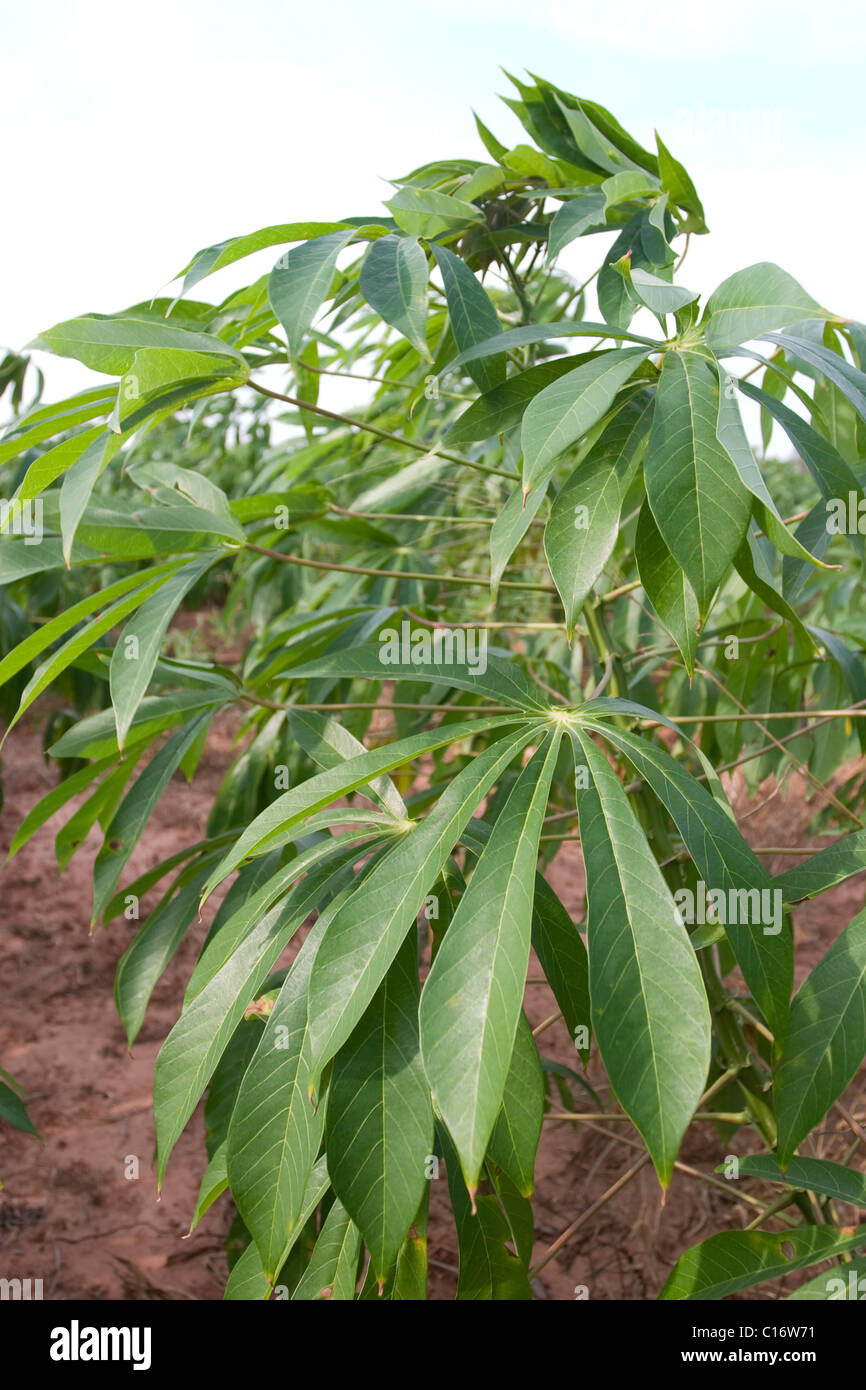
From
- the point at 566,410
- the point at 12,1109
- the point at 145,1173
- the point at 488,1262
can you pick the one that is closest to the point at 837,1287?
the point at 488,1262

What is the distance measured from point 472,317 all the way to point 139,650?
0.38m

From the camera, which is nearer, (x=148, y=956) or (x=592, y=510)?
(x=592, y=510)

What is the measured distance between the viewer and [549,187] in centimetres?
102

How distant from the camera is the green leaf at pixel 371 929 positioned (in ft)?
1.92

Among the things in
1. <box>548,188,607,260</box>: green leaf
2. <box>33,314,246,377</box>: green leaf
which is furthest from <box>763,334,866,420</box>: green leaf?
<box>33,314,246,377</box>: green leaf

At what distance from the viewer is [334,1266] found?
2.42ft

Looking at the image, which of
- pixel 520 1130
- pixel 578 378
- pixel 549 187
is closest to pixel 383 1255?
pixel 520 1130

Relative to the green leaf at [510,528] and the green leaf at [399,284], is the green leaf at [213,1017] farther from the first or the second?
the green leaf at [399,284]

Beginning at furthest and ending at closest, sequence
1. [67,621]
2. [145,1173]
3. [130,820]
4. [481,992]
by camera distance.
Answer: [145,1173] < [130,820] < [67,621] < [481,992]

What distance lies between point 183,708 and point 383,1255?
0.59 m

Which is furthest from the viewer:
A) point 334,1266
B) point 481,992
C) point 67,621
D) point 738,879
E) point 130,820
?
point 130,820

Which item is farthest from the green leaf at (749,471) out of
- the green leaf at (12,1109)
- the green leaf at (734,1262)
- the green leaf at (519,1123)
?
the green leaf at (12,1109)

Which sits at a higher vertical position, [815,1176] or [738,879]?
[738,879]

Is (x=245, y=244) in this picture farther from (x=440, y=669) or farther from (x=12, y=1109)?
(x=12, y=1109)
